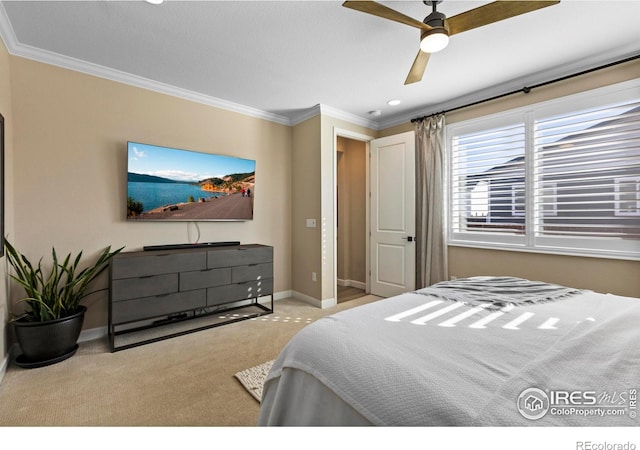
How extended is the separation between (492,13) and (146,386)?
3191 mm

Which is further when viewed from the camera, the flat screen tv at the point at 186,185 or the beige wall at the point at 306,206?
the beige wall at the point at 306,206

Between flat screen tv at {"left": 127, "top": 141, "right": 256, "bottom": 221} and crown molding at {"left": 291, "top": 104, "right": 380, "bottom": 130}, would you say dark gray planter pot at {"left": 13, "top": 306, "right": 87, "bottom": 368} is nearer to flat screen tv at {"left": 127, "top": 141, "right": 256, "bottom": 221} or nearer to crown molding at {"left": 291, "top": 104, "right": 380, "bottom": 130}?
flat screen tv at {"left": 127, "top": 141, "right": 256, "bottom": 221}

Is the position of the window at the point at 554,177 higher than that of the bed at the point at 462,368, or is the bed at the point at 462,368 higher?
the window at the point at 554,177

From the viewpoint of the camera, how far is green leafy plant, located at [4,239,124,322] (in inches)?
87.4

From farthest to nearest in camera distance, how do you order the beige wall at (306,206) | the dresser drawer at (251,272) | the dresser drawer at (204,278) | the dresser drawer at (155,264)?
the beige wall at (306,206) < the dresser drawer at (251,272) < the dresser drawer at (204,278) < the dresser drawer at (155,264)

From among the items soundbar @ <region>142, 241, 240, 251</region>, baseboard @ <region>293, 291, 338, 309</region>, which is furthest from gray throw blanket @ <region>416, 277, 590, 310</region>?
soundbar @ <region>142, 241, 240, 251</region>

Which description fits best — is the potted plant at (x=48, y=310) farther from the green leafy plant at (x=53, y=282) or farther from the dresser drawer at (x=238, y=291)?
the dresser drawer at (x=238, y=291)

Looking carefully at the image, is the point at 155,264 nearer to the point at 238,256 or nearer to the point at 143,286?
the point at 143,286

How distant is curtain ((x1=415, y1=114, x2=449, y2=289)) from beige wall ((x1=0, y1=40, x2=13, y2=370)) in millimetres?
3979

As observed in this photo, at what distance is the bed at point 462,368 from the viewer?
72cm

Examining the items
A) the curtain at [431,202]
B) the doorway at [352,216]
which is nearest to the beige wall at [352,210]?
the doorway at [352,216]

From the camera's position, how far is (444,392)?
76 cm

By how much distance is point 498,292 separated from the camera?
170 cm

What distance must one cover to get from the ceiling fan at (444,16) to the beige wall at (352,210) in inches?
110
